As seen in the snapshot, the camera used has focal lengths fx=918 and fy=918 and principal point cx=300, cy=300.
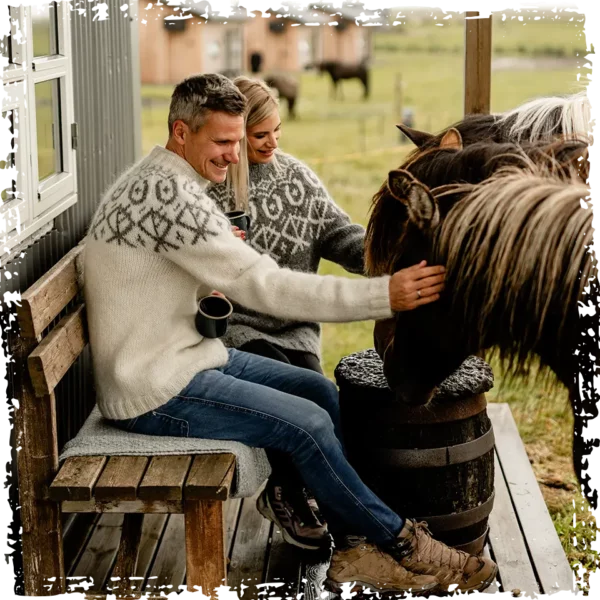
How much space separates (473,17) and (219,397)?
2148 millimetres

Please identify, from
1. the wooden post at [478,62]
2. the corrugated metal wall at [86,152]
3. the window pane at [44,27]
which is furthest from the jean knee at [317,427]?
the wooden post at [478,62]

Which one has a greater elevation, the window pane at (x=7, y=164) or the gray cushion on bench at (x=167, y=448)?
the window pane at (x=7, y=164)

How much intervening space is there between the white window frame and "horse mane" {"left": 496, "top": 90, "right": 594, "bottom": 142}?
1.37 m

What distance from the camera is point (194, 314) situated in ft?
8.55

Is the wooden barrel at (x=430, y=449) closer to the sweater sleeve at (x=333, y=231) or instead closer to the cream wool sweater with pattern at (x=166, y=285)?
the cream wool sweater with pattern at (x=166, y=285)

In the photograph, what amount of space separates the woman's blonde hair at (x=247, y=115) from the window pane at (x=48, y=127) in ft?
1.94

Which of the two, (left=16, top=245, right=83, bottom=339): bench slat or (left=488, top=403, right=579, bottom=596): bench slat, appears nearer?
(left=16, top=245, right=83, bottom=339): bench slat

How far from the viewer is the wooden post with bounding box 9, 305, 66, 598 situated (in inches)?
97.4

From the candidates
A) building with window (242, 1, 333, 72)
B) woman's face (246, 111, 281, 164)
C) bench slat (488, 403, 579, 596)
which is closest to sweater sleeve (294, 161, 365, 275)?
woman's face (246, 111, 281, 164)

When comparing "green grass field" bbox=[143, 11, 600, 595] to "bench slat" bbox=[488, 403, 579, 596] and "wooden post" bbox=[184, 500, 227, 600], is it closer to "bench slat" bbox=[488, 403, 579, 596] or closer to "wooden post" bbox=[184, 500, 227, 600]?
"bench slat" bbox=[488, 403, 579, 596]

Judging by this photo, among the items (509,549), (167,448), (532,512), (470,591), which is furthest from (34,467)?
(532,512)

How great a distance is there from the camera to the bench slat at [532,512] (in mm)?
2971

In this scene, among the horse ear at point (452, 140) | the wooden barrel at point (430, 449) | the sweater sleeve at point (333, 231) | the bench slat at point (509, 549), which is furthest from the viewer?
the sweater sleeve at point (333, 231)

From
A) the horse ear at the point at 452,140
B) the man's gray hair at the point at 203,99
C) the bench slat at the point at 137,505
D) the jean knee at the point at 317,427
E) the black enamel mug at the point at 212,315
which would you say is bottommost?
the bench slat at the point at 137,505
